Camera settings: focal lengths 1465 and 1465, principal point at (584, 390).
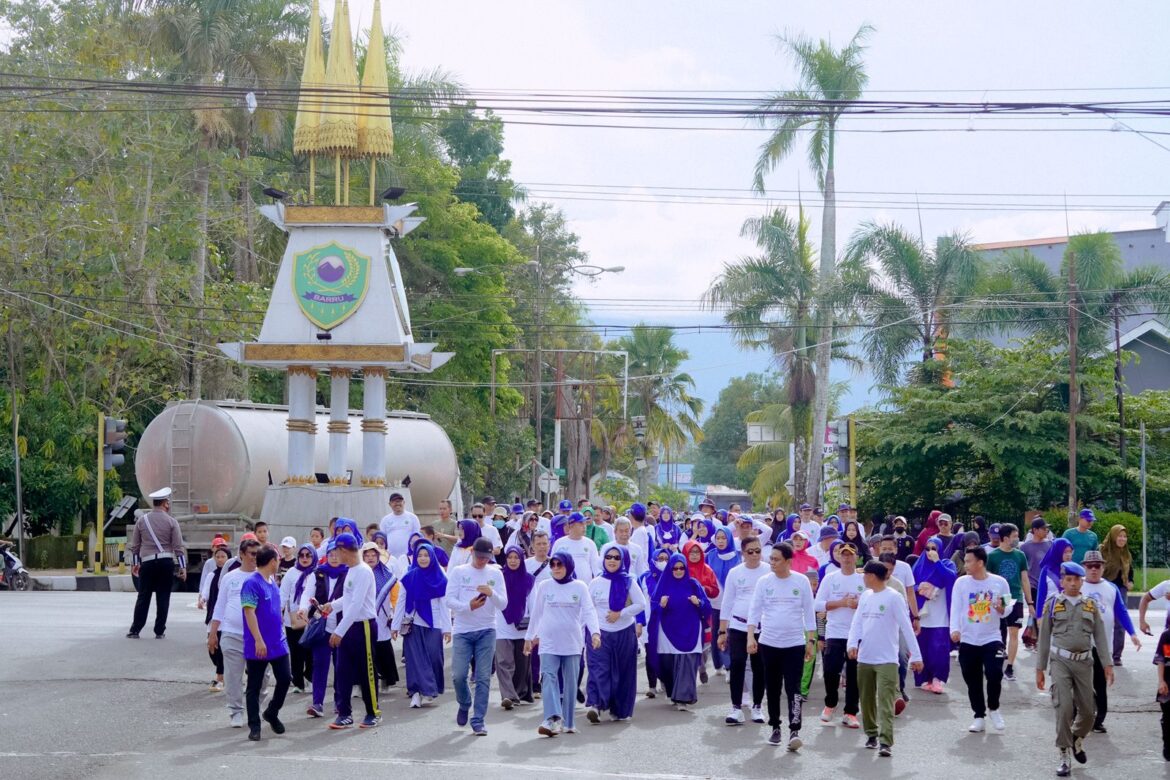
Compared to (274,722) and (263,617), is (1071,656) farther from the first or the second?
(274,722)

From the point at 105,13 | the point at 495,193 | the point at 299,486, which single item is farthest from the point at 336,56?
the point at 495,193

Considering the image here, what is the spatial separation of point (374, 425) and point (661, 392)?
47.6 m

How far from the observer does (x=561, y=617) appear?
12.3 metres

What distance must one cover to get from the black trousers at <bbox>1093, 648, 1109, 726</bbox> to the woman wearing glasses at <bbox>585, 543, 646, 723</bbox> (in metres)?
3.82

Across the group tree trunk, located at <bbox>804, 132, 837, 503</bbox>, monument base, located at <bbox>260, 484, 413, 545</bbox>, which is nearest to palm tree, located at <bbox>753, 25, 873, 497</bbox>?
tree trunk, located at <bbox>804, 132, 837, 503</bbox>

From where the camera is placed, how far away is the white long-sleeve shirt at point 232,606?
1180 cm

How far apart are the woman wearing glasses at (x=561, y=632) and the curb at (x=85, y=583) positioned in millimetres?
16922

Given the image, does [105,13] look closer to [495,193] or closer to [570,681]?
[495,193]

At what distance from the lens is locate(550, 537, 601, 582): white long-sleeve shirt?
1479 cm

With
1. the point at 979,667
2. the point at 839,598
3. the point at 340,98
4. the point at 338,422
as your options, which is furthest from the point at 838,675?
the point at 340,98

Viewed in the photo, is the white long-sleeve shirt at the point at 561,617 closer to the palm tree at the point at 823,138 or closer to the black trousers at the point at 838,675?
the black trousers at the point at 838,675

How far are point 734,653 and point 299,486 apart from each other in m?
12.7

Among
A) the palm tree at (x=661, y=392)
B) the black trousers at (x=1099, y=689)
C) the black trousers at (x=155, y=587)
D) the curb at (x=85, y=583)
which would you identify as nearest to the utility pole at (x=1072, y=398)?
the black trousers at (x=1099, y=689)

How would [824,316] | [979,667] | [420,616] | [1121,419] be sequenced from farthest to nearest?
[824,316], [1121,419], [420,616], [979,667]
